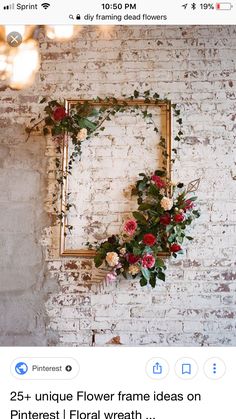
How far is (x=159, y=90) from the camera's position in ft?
5.24

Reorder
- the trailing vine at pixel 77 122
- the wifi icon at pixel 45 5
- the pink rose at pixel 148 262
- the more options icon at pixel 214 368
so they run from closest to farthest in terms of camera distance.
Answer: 1. the more options icon at pixel 214 368
2. the wifi icon at pixel 45 5
3. the pink rose at pixel 148 262
4. the trailing vine at pixel 77 122

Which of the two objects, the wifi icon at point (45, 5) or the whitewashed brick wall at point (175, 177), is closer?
the wifi icon at point (45, 5)

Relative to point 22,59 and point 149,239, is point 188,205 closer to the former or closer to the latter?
point 149,239

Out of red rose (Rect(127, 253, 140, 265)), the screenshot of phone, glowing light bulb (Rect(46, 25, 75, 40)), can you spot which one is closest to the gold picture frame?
the screenshot of phone

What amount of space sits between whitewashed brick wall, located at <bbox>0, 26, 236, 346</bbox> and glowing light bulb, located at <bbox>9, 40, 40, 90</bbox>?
0.03 meters

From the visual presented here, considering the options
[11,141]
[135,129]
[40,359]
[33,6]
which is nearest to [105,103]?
[135,129]

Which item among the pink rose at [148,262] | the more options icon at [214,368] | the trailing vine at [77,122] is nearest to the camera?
the more options icon at [214,368]

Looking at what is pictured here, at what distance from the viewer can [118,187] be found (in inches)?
61.8

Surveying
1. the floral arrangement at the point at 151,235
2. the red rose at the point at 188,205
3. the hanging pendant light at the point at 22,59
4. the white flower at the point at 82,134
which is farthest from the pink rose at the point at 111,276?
the hanging pendant light at the point at 22,59

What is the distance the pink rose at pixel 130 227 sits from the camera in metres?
1.48

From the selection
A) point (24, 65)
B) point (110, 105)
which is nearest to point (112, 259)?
point (110, 105)

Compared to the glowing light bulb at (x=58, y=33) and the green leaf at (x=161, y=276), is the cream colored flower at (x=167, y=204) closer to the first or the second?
the green leaf at (x=161, y=276)

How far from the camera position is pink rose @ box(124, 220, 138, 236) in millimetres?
1484

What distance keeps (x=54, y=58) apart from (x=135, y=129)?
1.32 ft
